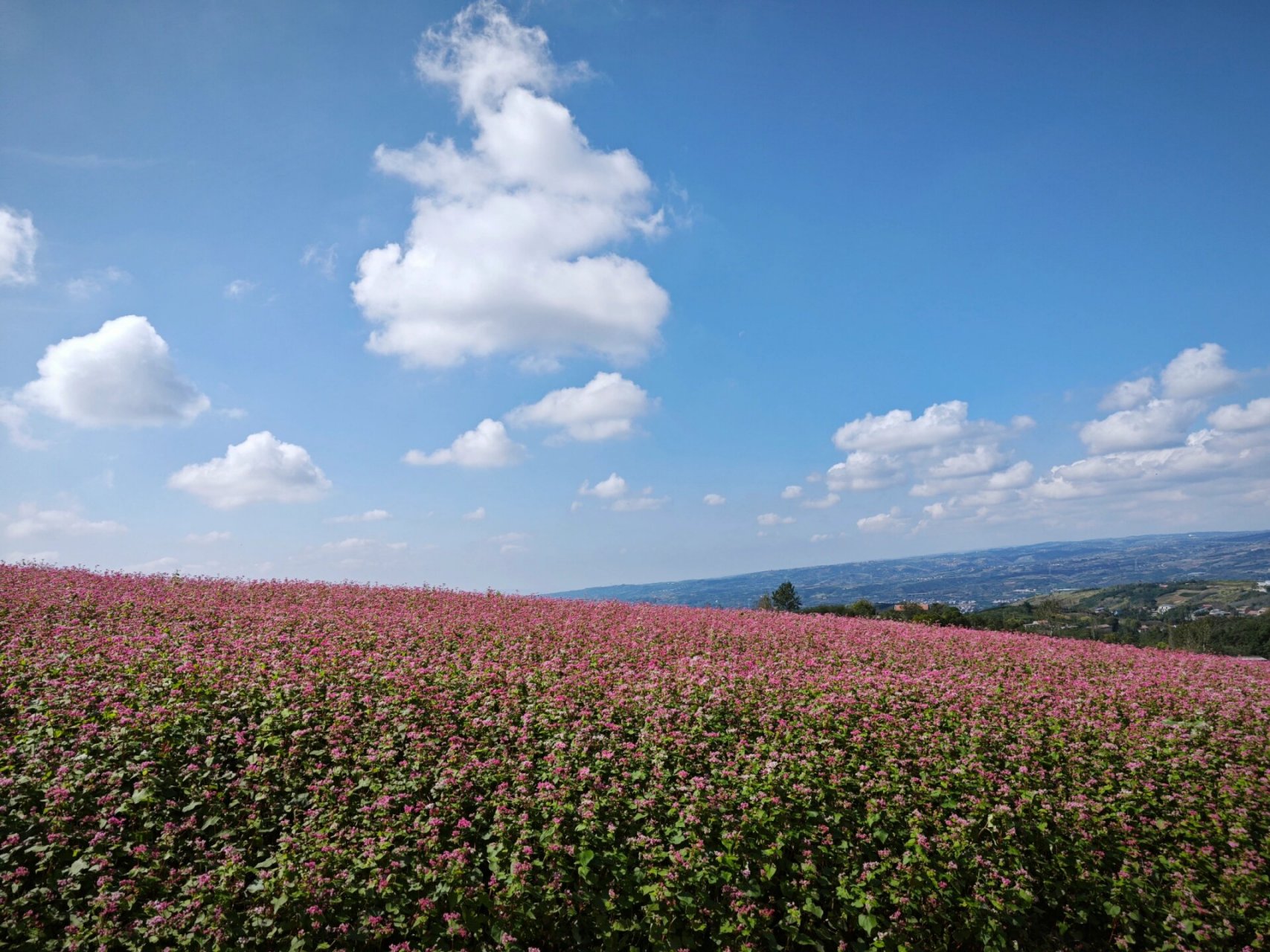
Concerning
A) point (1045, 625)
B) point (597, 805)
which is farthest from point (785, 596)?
point (597, 805)

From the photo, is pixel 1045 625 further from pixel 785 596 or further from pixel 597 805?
Answer: pixel 597 805

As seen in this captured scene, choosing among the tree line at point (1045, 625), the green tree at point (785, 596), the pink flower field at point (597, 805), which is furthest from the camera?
the green tree at point (785, 596)

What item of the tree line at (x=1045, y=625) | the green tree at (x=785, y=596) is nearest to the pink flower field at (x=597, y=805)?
the tree line at (x=1045, y=625)

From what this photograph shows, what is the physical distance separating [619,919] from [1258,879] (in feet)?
19.3

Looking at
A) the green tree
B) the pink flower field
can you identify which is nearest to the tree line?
the green tree

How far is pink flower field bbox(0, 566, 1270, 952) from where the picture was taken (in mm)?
5164

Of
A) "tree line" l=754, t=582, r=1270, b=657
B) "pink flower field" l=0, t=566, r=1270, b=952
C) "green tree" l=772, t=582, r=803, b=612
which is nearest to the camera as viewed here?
"pink flower field" l=0, t=566, r=1270, b=952

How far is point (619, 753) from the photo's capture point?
304 inches

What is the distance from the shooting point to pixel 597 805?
620cm

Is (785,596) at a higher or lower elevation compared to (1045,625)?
higher

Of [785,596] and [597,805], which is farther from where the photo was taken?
[785,596]

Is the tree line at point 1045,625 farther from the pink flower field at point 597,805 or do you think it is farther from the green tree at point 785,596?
the pink flower field at point 597,805

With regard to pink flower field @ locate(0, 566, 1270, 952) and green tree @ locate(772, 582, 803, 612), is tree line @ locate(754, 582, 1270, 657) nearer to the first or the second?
green tree @ locate(772, 582, 803, 612)

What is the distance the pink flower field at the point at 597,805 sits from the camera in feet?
16.9
